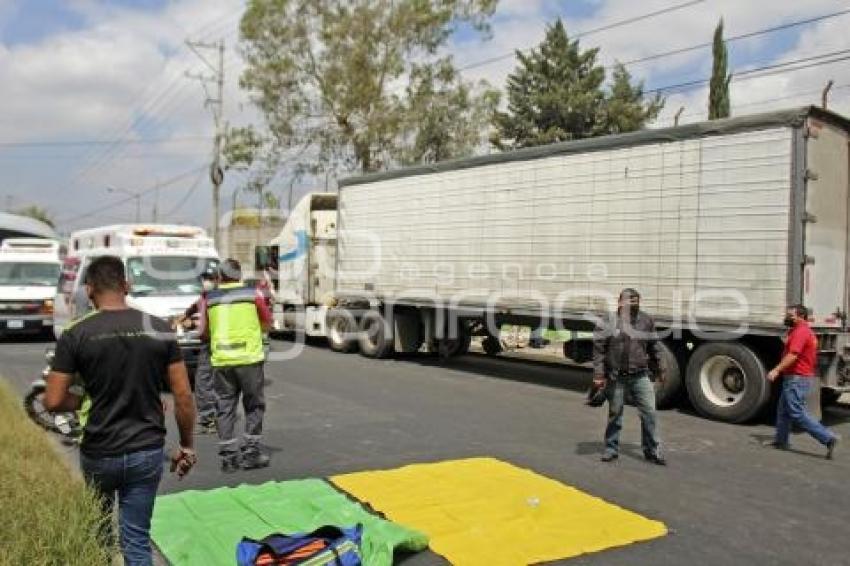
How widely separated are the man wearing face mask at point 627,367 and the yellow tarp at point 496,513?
1162 mm

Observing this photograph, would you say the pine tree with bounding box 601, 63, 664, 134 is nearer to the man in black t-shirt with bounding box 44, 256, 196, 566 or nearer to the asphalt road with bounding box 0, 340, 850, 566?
the asphalt road with bounding box 0, 340, 850, 566

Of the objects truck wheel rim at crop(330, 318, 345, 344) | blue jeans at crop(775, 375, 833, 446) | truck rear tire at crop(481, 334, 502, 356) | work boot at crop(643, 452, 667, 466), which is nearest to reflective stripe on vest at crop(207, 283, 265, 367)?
work boot at crop(643, 452, 667, 466)

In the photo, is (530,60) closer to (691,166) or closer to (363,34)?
(363,34)

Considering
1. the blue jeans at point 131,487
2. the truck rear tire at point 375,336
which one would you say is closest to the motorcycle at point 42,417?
the blue jeans at point 131,487

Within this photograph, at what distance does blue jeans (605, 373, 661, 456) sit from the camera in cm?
786

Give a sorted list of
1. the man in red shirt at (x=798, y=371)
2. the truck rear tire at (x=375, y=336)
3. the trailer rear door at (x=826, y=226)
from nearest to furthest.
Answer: the man in red shirt at (x=798, y=371) < the trailer rear door at (x=826, y=226) < the truck rear tire at (x=375, y=336)

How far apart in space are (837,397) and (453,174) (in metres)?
7.06

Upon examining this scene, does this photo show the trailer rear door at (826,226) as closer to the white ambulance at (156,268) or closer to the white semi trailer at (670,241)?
the white semi trailer at (670,241)

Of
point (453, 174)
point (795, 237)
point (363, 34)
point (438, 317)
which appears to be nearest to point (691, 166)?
point (795, 237)

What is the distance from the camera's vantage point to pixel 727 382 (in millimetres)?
10578

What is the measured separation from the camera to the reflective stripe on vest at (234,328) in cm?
730

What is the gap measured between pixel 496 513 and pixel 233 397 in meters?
2.64

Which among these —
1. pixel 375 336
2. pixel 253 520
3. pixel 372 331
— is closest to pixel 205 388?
pixel 253 520

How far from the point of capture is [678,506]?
6.42 meters
